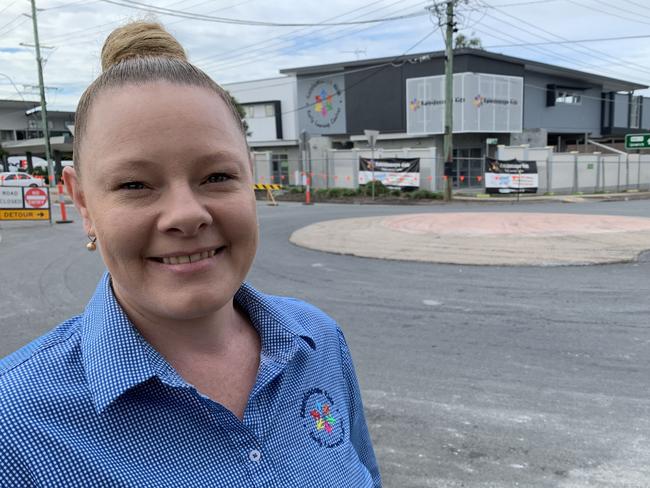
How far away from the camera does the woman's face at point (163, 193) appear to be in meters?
1.22

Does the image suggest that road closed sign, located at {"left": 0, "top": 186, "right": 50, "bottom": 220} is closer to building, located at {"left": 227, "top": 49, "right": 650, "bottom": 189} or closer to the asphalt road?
the asphalt road

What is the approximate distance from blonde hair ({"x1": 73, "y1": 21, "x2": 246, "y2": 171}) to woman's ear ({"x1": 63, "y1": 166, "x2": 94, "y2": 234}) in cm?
4

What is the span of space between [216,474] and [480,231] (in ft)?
41.7

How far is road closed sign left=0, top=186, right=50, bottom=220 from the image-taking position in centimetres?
1723

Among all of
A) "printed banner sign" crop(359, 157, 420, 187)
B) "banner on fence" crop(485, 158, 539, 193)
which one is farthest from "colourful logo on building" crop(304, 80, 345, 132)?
"banner on fence" crop(485, 158, 539, 193)

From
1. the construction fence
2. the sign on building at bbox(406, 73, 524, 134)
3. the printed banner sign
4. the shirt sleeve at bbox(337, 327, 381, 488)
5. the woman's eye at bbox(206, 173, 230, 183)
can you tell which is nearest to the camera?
the woman's eye at bbox(206, 173, 230, 183)

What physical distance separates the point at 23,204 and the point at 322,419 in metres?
18.5

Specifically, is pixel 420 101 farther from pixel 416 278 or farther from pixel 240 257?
pixel 240 257

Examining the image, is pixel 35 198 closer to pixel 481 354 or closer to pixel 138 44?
pixel 481 354

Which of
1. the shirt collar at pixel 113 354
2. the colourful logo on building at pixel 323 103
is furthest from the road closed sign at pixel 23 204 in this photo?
the colourful logo on building at pixel 323 103

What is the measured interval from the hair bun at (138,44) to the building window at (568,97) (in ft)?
163

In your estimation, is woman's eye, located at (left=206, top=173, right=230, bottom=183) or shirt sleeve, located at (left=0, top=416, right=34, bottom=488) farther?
woman's eye, located at (left=206, top=173, right=230, bottom=183)

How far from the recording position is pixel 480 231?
43.5 ft

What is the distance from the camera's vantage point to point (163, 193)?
125cm
